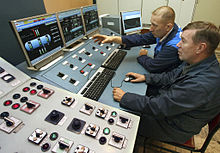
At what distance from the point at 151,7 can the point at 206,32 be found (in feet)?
9.62

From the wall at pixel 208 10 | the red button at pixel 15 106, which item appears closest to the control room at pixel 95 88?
the red button at pixel 15 106

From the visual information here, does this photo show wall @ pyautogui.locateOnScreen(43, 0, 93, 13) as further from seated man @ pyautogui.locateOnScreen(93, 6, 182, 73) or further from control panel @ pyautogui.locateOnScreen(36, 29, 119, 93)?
seated man @ pyautogui.locateOnScreen(93, 6, 182, 73)

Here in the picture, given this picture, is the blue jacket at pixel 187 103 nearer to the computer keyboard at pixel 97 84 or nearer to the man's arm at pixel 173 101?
the man's arm at pixel 173 101

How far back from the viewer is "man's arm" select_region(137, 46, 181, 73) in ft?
4.40

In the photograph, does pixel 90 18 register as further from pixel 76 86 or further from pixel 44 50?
pixel 76 86

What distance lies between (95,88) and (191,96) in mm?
688

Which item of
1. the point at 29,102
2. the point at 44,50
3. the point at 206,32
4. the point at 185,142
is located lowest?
the point at 185,142

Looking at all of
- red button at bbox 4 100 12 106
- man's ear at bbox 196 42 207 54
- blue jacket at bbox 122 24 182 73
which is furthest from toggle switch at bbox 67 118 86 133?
blue jacket at bbox 122 24 182 73

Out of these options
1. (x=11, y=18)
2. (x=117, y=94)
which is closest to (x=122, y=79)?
(x=117, y=94)

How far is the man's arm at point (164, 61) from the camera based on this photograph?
134cm

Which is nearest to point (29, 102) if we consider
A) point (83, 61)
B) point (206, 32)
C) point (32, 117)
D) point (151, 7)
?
point (32, 117)

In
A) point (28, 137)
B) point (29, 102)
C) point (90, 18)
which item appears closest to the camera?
point (28, 137)

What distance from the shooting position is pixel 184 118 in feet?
3.17

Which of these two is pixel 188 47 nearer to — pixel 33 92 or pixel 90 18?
pixel 33 92
